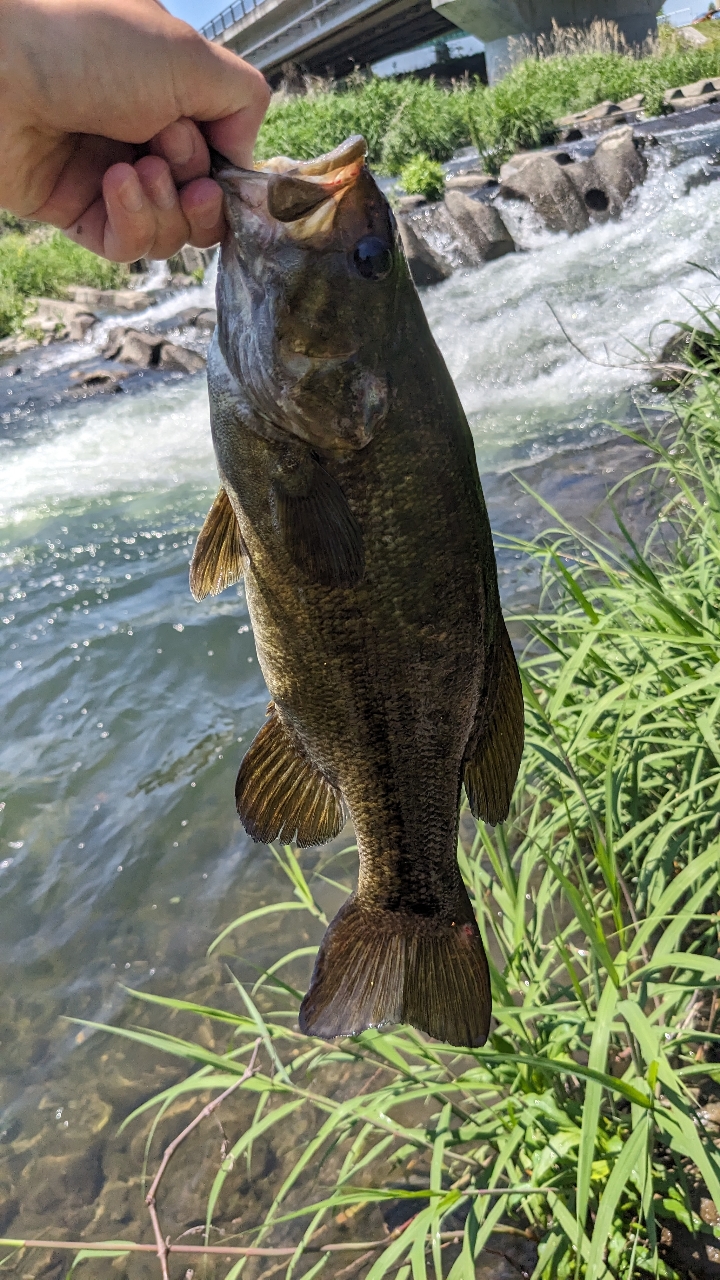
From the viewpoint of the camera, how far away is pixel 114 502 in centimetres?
1008

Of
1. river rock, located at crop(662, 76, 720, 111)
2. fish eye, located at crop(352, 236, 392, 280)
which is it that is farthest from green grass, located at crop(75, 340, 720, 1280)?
river rock, located at crop(662, 76, 720, 111)

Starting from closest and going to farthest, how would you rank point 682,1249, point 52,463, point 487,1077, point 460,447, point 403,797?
point 460,447, point 403,797, point 682,1249, point 487,1077, point 52,463

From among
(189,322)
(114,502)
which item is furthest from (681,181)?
(114,502)

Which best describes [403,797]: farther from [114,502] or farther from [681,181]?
[681,181]

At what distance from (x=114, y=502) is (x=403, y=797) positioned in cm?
903

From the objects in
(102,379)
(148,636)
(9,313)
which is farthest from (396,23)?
(148,636)

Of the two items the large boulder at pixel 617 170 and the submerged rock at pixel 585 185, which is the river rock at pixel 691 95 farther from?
the large boulder at pixel 617 170

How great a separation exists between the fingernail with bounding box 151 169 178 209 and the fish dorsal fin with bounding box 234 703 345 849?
1.04 meters

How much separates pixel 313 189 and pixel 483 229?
14876 millimetres

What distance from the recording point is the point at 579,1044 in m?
2.25

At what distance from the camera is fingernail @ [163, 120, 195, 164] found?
182 centimetres

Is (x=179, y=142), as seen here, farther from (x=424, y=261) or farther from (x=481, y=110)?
(x=481, y=110)

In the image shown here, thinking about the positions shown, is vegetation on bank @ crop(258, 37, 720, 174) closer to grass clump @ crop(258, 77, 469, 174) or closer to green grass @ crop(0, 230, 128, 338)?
grass clump @ crop(258, 77, 469, 174)

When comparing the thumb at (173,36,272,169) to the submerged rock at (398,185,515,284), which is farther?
the submerged rock at (398,185,515,284)
